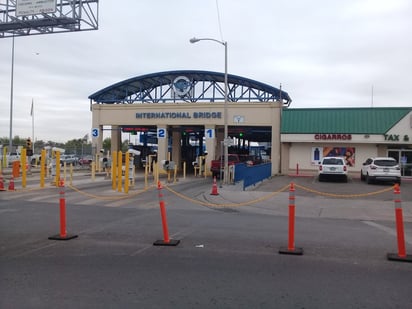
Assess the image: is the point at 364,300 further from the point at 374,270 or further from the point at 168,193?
the point at 168,193

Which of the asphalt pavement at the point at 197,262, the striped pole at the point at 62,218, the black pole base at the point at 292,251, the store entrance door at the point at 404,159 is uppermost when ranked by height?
the store entrance door at the point at 404,159

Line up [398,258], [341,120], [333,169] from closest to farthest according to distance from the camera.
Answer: [398,258]
[333,169]
[341,120]

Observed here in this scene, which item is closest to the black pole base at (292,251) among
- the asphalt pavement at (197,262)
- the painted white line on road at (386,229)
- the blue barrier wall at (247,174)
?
the asphalt pavement at (197,262)

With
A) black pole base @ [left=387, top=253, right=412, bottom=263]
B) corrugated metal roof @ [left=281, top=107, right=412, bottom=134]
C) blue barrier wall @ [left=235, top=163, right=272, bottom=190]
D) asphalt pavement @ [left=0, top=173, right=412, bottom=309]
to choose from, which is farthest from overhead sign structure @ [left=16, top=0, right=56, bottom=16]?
corrugated metal roof @ [left=281, top=107, right=412, bottom=134]

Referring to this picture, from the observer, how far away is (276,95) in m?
43.0

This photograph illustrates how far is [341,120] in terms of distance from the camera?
113ft

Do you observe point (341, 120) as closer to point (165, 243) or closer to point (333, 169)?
point (333, 169)

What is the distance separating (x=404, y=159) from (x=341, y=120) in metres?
5.39

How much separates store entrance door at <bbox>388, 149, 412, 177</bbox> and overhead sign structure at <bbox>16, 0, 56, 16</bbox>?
26.2m

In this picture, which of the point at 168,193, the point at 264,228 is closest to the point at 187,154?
the point at 168,193

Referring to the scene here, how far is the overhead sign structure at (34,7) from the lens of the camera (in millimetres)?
17875

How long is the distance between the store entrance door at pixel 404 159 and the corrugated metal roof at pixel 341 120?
2.14 m

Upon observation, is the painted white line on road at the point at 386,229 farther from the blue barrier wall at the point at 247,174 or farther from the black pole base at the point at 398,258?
the blue barrier wall at the point at 247,174

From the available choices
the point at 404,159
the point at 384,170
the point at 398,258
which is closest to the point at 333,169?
the point at 384,170
